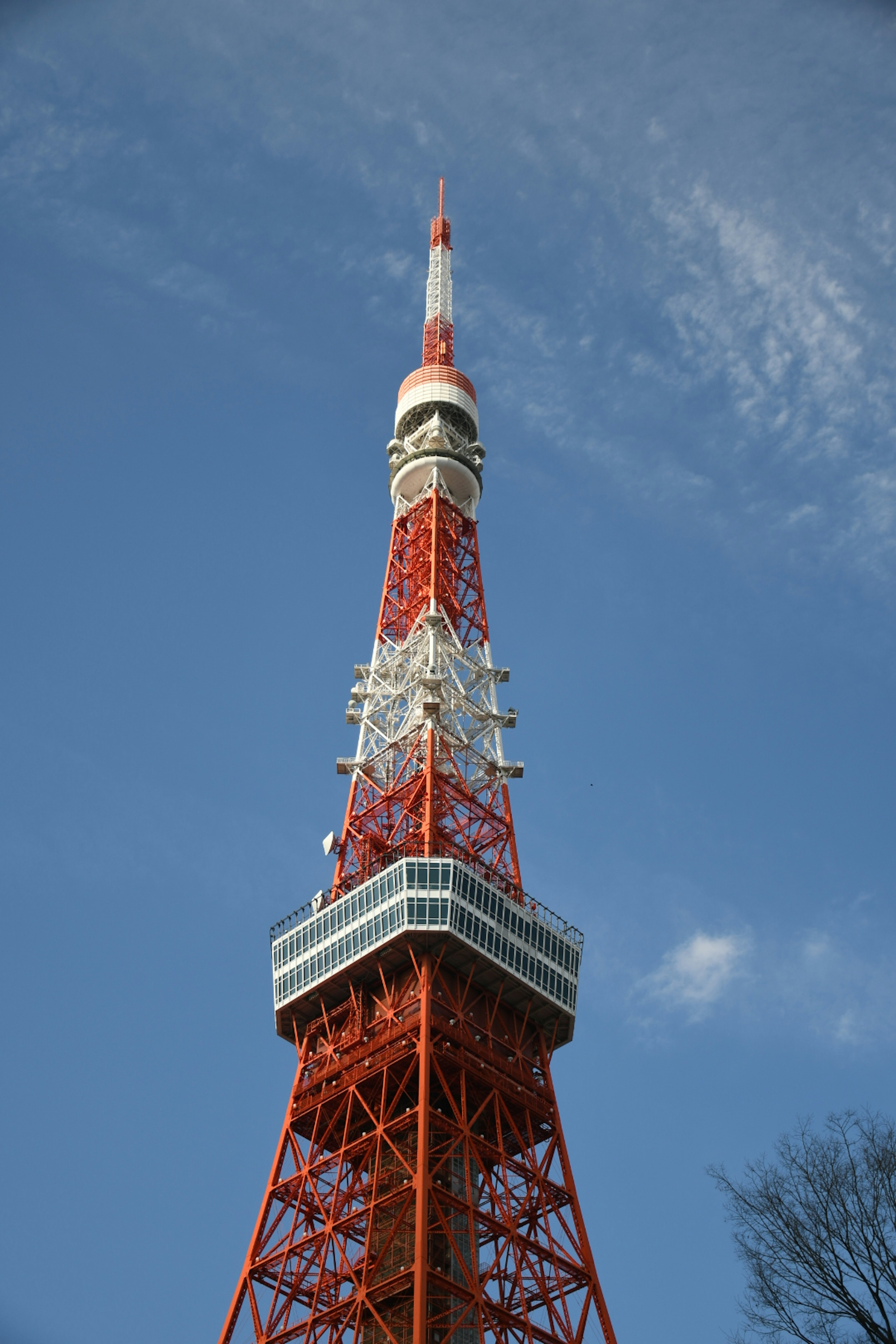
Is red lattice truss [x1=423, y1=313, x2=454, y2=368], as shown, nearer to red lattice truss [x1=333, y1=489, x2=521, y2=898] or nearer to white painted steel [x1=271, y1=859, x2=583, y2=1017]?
red lattice truss [x1=333, y1=489, x2=521, y2=898]

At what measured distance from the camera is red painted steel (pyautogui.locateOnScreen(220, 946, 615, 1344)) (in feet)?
193

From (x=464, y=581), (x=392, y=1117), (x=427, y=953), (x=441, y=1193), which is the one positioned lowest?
(x=441, y=1193)

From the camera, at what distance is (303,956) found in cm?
7231

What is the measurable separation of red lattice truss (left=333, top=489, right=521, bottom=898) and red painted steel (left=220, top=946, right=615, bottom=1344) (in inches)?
332

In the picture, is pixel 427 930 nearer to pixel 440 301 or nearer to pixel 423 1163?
pixel 423 1163

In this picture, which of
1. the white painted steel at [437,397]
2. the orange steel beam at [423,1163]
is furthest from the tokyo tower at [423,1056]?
the white painted steel at [437,397]

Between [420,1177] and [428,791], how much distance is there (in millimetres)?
23461

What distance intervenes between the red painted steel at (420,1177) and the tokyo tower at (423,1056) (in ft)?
0.37

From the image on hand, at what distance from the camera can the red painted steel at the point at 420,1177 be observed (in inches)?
2322

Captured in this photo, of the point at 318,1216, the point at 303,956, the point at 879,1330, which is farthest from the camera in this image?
the point at 303,956

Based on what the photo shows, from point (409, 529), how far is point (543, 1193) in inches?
1920

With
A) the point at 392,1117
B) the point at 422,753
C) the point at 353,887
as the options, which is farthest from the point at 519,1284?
the point at 422,753

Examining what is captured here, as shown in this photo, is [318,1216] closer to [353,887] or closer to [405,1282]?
[405,1282]

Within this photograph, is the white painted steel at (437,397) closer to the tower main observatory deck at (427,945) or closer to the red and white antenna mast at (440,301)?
the red and white antenna mast at (440,301)
